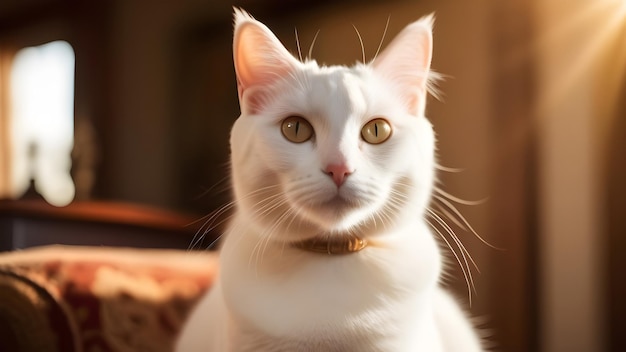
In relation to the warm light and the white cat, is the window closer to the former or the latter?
the warm light

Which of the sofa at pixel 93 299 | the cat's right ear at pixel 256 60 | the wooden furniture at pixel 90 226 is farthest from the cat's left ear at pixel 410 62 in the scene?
the wooden furniture at pixel 90 226

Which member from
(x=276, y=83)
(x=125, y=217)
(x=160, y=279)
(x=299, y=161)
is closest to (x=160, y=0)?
(x=125, y=217)

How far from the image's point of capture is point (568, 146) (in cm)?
113

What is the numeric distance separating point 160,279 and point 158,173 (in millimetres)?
697

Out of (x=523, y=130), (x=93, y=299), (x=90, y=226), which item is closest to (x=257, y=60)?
(x=93, y=299)

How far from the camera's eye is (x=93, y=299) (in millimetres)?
946

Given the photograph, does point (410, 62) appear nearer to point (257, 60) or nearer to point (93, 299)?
point (257, 60)

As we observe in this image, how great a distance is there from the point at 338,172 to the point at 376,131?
0.30 ft

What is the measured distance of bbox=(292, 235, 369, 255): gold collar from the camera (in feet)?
2.26

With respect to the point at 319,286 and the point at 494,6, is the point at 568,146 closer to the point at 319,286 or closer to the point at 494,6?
the point at 494,6

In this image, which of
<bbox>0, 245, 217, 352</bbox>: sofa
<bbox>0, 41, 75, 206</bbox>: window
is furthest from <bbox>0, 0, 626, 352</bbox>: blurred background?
<bbox>0, 41, 75, 206</bbox>: window

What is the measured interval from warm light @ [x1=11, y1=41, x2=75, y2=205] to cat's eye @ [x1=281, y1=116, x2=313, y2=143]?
1.21 m

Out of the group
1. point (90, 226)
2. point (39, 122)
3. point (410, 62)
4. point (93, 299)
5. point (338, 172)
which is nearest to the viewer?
point (338, 172)

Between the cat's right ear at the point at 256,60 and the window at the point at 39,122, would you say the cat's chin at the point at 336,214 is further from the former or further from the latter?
the window at the point at 39,122
